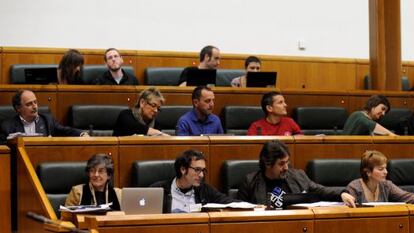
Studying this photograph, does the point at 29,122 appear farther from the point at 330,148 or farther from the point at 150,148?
the point at 330,148

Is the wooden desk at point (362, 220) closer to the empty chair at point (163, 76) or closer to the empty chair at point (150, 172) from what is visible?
the empty chair at point (150, 172)

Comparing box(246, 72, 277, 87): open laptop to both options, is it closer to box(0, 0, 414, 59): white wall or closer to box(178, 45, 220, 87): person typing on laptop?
box(178, 45, 220, 87): person typing on laptop

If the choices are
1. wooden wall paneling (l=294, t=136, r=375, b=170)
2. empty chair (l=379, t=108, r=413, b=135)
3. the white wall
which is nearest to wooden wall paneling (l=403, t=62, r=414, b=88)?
the white wall

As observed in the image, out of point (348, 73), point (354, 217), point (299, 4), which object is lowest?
point (354, 217)

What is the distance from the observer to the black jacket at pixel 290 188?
160 inches

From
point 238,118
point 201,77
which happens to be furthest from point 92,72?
point 238,118

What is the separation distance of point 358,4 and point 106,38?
A: 2.45 meters

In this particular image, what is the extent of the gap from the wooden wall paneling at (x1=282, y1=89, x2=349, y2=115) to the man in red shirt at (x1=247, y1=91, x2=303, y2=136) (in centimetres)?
50

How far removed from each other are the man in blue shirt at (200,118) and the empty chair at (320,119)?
70cm

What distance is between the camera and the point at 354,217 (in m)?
3.49

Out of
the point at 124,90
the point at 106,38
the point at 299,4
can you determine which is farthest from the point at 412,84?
the point at 124,90

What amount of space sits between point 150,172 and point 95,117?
1103 mm

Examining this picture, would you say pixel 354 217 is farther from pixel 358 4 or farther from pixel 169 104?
pixel 358 4

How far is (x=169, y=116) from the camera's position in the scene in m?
5.29
